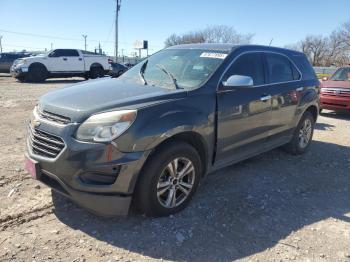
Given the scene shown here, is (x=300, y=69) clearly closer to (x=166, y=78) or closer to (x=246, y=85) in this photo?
(x=246, y=85)

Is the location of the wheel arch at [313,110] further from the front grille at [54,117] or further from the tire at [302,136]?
the front grille at [54,117]

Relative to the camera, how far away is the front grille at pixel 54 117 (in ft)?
11.0

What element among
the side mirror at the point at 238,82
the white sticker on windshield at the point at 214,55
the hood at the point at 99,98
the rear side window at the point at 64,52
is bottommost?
the hood at the point at 99,98

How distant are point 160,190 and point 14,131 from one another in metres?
4.49

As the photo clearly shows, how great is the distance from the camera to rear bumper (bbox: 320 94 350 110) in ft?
34.3

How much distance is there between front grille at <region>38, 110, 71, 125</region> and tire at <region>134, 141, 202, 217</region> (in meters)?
0.86

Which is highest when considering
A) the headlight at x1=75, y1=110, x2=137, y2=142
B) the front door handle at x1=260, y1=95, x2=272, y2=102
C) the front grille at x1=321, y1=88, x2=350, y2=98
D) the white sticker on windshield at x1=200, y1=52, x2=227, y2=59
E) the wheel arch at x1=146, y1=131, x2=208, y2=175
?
the white sticker on windshield at x1=200, y1=52, x2=227, y2=59

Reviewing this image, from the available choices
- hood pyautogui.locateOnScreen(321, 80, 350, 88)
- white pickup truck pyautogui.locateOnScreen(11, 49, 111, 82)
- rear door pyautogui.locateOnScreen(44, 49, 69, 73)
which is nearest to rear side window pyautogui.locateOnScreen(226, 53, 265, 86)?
hood pyautogui.locateOnScreen(321, 80, 350, 88)

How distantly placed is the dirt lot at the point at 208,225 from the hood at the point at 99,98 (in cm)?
109

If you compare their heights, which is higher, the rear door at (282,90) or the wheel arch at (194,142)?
the rear door at (282,90)

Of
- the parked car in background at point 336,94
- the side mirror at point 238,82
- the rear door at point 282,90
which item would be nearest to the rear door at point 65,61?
the parked car in background at point 336,94

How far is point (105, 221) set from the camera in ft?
12.0

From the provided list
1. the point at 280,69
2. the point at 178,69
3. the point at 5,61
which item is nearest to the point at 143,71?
the point at 178,69

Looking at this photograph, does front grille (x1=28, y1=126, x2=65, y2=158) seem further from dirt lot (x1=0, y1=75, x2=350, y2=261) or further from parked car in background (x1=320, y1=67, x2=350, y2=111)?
parked car in background (x1=320, y1=67, x2=350, y2=111)
